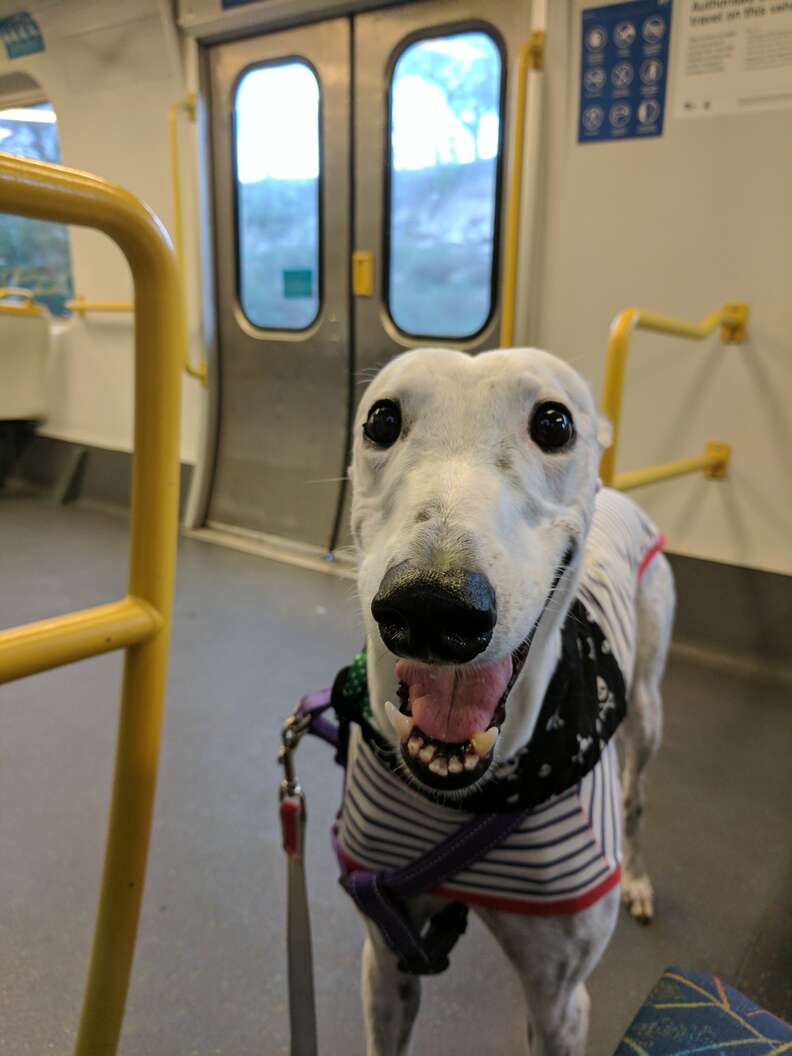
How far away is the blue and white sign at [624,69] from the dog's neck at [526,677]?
2315 mm

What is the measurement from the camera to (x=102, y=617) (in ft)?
2.22

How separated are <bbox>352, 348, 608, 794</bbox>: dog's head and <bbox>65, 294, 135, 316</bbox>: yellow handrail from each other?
3863mm

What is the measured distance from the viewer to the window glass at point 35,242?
5016 mm

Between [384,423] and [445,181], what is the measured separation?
2.73m

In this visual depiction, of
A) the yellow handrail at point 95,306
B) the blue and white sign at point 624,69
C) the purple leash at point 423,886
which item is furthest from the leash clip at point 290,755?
the yellow handrail at point 95,306

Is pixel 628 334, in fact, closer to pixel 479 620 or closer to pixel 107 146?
pixel 479 620

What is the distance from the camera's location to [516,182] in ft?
9.30

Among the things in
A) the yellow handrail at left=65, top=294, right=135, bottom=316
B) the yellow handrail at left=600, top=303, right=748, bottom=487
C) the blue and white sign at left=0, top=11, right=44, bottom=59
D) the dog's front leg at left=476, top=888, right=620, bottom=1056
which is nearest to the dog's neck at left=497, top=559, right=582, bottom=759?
the dog's front leg at left=476, top=888, right=620, bottom=1056

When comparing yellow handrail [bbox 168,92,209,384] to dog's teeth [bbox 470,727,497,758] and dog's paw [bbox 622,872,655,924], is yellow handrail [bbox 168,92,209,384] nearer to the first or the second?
dog's paw [bbox 622,872,655,924]

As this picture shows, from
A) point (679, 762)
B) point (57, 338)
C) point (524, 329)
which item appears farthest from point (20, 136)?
point (679, 762)

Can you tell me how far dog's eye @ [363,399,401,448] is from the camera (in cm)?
86

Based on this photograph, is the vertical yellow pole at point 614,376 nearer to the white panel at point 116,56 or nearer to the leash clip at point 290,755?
the leash clip at point 290,755

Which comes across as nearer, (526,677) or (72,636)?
(72,636)

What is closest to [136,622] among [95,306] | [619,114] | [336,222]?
[619,114]
